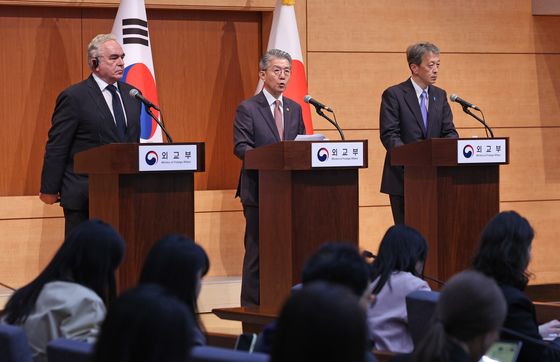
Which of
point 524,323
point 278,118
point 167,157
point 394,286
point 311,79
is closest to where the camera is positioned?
point 524,323

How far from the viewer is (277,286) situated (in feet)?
19.2

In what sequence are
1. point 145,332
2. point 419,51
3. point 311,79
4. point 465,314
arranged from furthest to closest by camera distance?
1. point 311,79
2. point 419,51
3. point 465,314
4. point 145,332

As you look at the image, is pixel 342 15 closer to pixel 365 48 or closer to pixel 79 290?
pixel 365 48

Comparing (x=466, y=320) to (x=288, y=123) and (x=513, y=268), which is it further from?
(x=288, y=123)

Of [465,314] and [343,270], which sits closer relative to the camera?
[465,314]

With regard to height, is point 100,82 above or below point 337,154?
above

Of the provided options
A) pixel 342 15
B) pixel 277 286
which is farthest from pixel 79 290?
pixel 342 15

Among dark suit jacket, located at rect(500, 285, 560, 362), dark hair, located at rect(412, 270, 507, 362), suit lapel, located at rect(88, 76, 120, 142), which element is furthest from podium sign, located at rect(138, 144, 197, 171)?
dark hair, located at rect(412, 270, 507, 362)

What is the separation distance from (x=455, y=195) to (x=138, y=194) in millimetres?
1843

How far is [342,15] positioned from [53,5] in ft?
7.48

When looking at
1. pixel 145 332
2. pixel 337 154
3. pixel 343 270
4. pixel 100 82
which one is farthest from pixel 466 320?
pixel 100 82

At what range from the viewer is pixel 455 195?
6.05 m

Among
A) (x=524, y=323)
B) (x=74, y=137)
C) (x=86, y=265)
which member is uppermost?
(x=74, y=137)

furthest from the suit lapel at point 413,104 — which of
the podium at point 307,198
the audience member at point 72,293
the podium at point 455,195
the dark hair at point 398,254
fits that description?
the audience member at point 72,293
